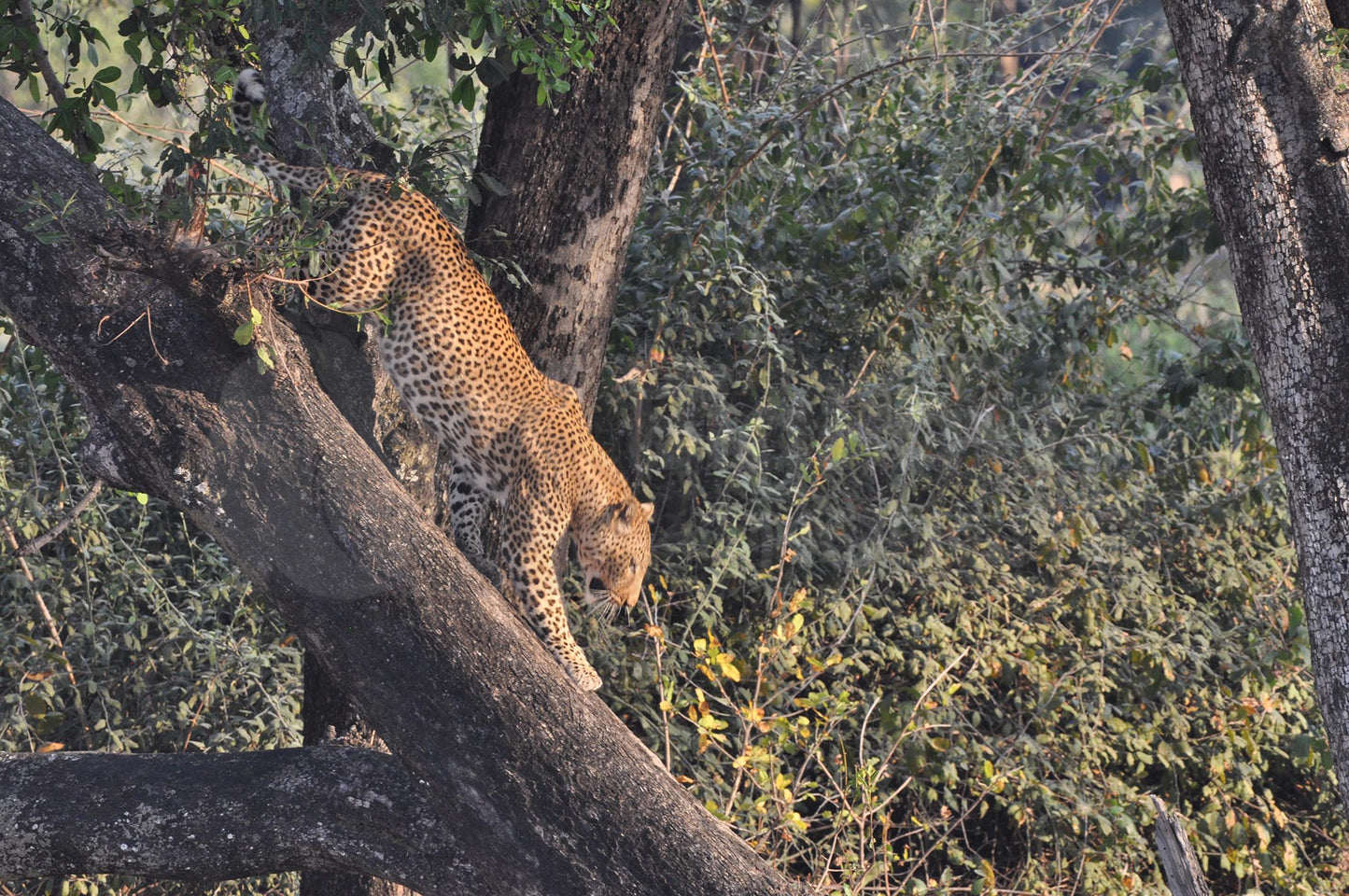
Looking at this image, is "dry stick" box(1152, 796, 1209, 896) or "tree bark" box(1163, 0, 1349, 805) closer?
"tree bark" box(1163, 0, 1349, 805)

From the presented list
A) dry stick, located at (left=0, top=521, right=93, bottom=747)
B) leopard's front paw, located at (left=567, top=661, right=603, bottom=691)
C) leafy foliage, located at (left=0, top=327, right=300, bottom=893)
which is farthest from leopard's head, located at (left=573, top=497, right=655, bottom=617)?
dry stick, located at (left=0, top=521, right=93, bottom=747)

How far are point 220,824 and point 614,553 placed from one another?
2.04m

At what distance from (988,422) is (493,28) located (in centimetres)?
379

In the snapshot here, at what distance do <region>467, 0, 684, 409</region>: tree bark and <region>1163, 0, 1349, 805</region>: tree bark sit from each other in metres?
1.92

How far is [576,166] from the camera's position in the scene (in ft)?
15.1

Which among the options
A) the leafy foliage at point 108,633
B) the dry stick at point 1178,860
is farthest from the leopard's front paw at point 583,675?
the dry stick at point 1178,860

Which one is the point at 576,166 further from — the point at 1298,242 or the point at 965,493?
the point at 965,493

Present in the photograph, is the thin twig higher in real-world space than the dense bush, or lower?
higher

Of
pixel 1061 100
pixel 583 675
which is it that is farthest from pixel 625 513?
pixel 1061 100

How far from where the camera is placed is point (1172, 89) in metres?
6.82

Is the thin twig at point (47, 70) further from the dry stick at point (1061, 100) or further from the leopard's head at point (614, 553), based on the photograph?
the dry stick at point (1061, 100)

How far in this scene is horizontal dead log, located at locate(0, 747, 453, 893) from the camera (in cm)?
351

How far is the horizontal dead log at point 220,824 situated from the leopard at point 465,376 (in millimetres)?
1063

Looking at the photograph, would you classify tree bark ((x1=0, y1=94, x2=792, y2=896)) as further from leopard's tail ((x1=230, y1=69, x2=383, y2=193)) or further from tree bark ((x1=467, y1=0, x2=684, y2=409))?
tree bark ((x1=467, y1=0, x2=684, y2=409))
